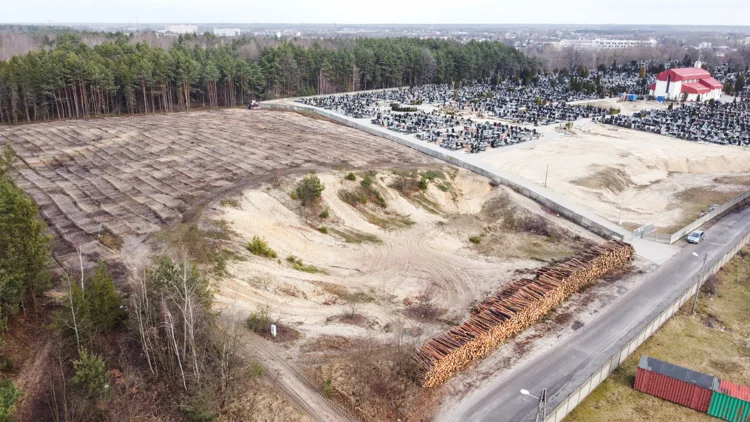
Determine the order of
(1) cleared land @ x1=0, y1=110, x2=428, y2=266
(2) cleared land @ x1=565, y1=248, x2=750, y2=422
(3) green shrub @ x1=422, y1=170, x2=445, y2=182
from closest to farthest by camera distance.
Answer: (2) cleared land @ x1=565, y1=248, x2=750, y2=422
(1) cleared land @ x1=0, y1=110, x2=428, y2=266
(3) green shrub @ x1=422, y1=170, x2=445, y2=182

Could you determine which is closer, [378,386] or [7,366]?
[7,366]

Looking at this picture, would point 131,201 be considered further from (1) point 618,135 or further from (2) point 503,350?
(1) point 618,135

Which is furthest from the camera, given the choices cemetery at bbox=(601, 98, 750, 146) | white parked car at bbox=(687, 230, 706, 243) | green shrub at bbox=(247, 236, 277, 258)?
cemetery at bbox=(601, 98, 750, 146)

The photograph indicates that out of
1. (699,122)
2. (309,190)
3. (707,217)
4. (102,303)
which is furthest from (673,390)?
(699,122)

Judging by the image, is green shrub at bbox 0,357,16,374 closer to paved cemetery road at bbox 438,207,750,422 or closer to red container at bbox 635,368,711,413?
paved cemetery road at bbox 438,207,750,422

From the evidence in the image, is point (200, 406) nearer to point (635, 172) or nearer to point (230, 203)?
point (230, 203)

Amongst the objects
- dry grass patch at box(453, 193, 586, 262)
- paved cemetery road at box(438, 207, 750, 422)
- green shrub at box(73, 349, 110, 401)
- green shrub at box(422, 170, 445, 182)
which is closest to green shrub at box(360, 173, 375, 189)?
green shrub at box(422, 170, 445, 182)

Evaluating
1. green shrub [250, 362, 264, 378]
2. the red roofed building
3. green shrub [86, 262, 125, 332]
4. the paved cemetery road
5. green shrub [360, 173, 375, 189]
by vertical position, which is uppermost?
the red roofed building
